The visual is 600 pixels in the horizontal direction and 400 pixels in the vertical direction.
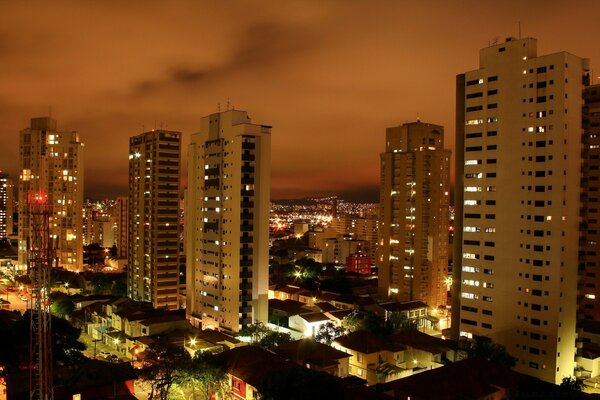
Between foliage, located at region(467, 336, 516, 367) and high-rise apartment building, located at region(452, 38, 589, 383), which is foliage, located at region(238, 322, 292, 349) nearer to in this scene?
foliage, located at region(467, 336, 516, 367)

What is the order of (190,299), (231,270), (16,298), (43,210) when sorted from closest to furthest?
(43,210)
(231,270)
(190,299)
(16,298)

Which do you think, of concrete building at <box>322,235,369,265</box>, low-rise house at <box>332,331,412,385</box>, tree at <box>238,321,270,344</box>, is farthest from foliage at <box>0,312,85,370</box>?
concrete building at <box>322,235,369,265</box>

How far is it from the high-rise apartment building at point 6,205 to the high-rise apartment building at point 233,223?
85.7m

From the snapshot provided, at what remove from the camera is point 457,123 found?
115ft

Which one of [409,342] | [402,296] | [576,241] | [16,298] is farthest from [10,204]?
[576,241]

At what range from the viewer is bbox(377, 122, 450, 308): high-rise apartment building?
50.5 metres

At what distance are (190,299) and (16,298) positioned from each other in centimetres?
2501

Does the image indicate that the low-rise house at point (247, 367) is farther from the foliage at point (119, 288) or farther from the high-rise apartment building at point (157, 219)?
the foliage at point (119, 288)

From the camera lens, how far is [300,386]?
19891 mm

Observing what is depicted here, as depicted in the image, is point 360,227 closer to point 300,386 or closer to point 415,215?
point 415,215

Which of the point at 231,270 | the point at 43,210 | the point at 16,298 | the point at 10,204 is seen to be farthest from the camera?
the point at 10,204

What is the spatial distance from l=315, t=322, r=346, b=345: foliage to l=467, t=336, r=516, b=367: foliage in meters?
8.56

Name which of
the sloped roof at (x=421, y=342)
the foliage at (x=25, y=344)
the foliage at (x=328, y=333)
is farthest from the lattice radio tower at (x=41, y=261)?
the sloped roof at (x=421, y=342)

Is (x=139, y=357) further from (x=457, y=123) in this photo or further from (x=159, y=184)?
(x=457, y=123)
